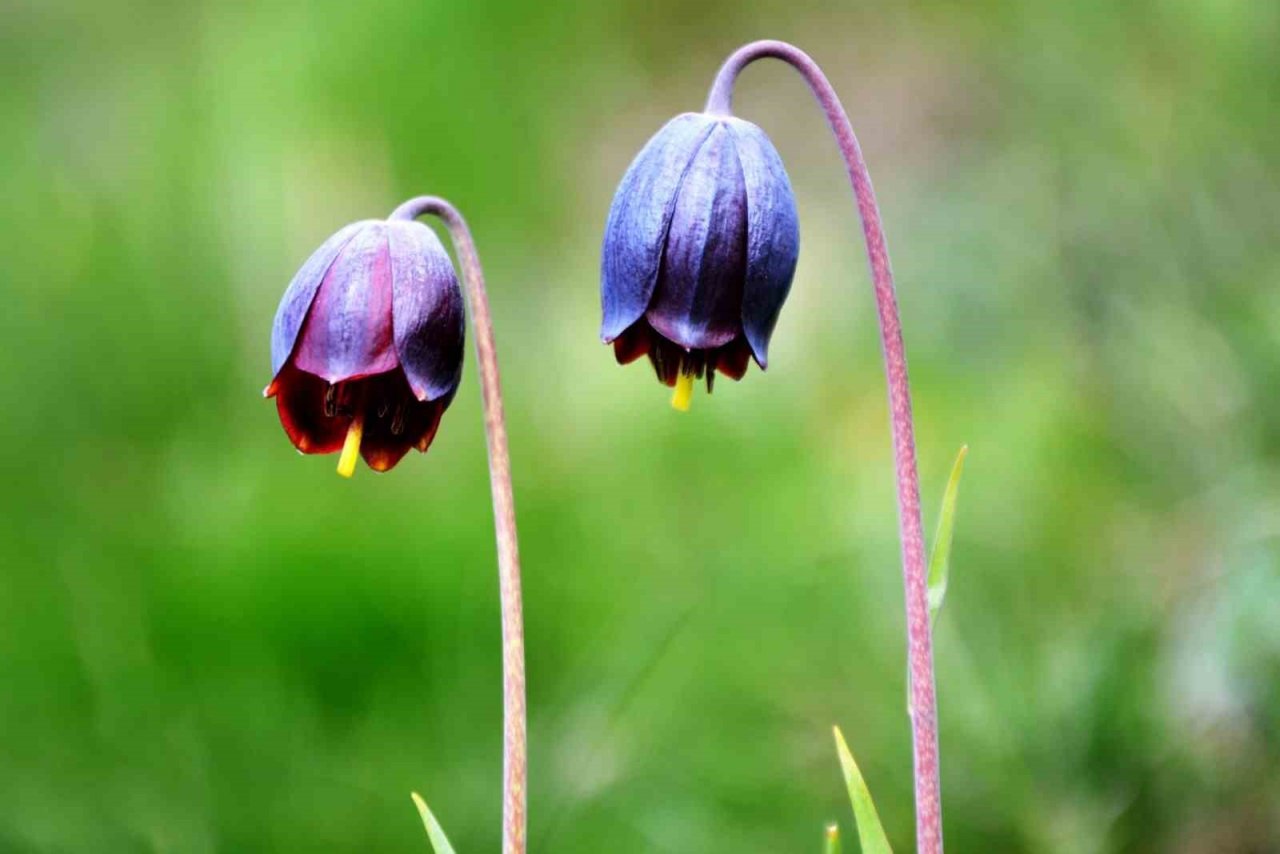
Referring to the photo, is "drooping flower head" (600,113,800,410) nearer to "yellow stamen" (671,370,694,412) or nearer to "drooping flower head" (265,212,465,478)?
"yellow stamen" (671,370,694,412)

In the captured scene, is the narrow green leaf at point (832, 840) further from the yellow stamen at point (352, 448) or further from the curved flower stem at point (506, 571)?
the yellow stamen at point (352, 448)

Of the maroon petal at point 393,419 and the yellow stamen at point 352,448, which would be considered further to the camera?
the maroon petal at point 393,419

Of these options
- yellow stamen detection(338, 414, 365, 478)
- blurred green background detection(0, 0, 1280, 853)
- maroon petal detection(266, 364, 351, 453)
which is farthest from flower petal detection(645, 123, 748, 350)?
blurred green background detection(0, 0, 1280, 853)

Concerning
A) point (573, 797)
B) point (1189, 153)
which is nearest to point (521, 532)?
point (573, 797)

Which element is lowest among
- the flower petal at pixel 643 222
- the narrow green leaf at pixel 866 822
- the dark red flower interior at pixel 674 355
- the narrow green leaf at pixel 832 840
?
the narrow green leaf at pixel 832 840

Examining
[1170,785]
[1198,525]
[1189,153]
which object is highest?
[1189,153]

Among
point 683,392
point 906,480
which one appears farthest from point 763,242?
point 906,480

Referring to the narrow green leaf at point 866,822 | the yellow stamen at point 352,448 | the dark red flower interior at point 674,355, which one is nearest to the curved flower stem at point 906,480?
the narrow green leaf at point 866,822

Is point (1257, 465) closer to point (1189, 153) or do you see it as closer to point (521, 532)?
point (1189, 153)
